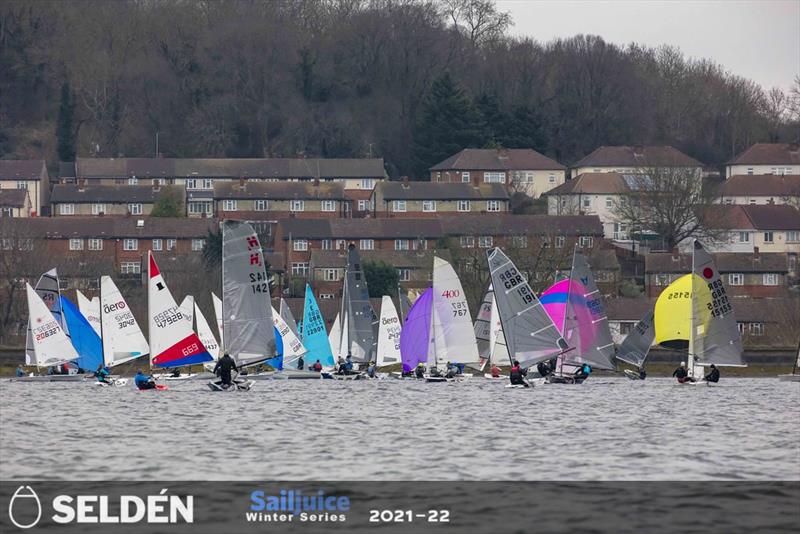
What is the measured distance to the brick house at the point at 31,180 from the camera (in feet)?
483

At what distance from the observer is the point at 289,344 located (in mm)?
68938

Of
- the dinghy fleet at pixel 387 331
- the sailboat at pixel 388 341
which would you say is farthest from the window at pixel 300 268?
the sailboat at pixel 388 341

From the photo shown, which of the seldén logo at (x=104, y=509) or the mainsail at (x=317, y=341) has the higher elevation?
the mainsail at (x=317, y=341)

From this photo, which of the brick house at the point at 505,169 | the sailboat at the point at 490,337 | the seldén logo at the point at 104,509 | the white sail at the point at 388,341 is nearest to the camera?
the seldén logo at the point at 104,509

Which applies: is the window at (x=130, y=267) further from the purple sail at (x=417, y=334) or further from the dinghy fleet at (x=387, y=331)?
the purple sail at (x=417, y=334)

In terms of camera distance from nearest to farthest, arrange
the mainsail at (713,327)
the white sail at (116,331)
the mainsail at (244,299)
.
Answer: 1. the mainsail at (244,299)
2. the mainsail at (713,327)
3. the white sail at (116,331)

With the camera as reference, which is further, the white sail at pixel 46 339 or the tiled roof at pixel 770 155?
the tiled roof at pixel 770 155

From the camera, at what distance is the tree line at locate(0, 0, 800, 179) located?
16275 centimetres

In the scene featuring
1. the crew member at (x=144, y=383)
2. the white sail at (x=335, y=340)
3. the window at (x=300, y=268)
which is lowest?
the crew member at (x=144, y=383)

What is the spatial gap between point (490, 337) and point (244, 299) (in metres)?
17.0

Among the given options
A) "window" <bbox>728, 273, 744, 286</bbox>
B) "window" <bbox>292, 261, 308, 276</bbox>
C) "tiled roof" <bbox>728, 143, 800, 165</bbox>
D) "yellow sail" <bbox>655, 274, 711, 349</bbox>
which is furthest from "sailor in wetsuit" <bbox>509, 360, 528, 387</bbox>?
"tiled roof" <bbox>728, 143, 800, 165</bbox>

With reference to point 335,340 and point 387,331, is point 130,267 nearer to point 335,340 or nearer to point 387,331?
point 335,340

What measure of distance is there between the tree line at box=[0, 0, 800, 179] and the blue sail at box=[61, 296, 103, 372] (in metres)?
91.7

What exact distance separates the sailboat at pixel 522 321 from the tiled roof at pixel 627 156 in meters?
94.1
